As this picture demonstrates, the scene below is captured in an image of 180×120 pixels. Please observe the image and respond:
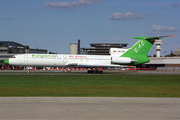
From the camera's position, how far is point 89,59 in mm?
57188

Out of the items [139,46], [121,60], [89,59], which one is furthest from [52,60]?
[139,46]

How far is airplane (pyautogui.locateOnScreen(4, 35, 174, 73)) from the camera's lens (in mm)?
54531

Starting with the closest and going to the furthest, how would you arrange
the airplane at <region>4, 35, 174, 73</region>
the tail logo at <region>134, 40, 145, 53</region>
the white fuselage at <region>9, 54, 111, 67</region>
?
the white fuselage at <region>9, 54, 111, 67</region>, the airplane at <region>4, 35, 174, 73</region>, the tail logo at <region>134, 40, 145, 53</region>

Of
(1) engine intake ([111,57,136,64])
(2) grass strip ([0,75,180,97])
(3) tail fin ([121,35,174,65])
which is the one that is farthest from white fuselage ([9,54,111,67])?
(2) grass strip ([0,75,180,97])

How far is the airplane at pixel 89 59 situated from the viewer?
54.5 meters

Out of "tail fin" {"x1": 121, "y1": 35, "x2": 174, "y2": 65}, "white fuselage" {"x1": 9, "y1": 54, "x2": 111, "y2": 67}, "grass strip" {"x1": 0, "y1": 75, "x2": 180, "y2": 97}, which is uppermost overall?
"tail fin" {"x1": 121, "y1": 35, "x2": 174, "y2": 65}

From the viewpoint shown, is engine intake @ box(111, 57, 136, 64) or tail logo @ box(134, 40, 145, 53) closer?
engine intake @ box(111, 57, 136, 64)

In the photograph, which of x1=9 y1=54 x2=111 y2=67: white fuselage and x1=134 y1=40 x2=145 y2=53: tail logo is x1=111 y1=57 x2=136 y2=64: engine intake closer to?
x1=9 y1=54 x2=111 y2=67: white fuselage
